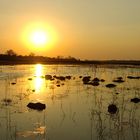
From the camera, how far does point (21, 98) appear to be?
20.8 metres

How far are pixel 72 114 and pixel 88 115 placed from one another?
27.2 inches

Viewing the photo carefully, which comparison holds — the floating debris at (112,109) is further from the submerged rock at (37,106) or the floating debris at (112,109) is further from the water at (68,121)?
the submerged rock at (37,106)

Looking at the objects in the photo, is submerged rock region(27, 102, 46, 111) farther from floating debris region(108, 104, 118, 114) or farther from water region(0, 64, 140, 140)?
floating debris region(108, 104, 118, 114)

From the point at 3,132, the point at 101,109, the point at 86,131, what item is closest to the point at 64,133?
the point at 86,131

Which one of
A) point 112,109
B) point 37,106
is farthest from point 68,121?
point 37,106

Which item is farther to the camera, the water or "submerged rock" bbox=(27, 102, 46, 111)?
"submerged rock" bbox=(27, 102, 46, 111)

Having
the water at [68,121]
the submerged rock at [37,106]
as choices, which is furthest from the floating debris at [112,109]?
the submerged rock at [37,106]

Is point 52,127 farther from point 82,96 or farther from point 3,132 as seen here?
point 82,96

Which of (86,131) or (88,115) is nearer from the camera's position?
(86,131)

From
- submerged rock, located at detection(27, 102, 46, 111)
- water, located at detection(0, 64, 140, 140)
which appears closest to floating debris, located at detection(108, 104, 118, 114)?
water, located at detection(0, 64, 140, 140)

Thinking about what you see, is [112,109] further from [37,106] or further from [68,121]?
[37,106]

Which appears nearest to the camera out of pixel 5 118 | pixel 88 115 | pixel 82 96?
pixel 5 118

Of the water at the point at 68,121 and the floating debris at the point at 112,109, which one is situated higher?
the floating debris at the point at 112,109

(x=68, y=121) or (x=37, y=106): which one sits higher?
(x=37, y=106)
